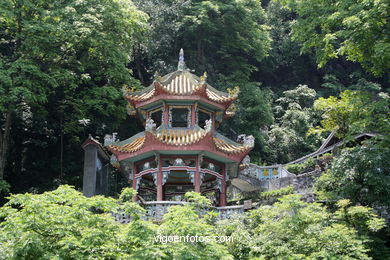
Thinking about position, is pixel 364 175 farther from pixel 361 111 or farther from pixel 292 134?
pixel 292 134

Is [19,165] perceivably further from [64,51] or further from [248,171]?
[248,171]

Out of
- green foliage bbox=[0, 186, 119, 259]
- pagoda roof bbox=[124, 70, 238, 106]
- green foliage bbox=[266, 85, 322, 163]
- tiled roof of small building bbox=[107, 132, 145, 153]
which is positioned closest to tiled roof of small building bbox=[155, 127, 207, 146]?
tiled roof of small building bbox=[107, 132, 145, 153]

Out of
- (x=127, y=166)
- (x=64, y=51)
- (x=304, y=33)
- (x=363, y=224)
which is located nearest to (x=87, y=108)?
(x=64, y=51)

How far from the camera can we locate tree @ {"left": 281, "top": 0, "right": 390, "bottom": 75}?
17359mm

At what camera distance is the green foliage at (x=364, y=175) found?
16.2 meters

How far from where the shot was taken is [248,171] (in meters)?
27.0

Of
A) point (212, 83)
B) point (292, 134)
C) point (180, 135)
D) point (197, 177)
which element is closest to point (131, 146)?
point (180, 135)

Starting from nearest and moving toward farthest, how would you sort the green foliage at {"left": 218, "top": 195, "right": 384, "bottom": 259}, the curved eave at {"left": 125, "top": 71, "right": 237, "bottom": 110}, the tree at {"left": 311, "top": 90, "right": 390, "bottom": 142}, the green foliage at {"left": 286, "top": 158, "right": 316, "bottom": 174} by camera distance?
the green foliage at {"left": 218, "top": 195, "right": 384, "bottom": 259}
the tree at {"left": 311, "top": 90, "right": 390, "bottom": 142}
the curved eave at {"left": 125, "top": 71, "right": 237, "bottom": 110}
the green foliage at {"left": 286, "top": 158, "right": 316, "bottom": 174}

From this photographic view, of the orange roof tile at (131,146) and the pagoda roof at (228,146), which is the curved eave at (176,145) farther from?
the pagoda roof at (228,146)

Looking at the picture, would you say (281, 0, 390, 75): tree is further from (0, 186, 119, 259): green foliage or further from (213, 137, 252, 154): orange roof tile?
(0, 186, 119, 259): green foliage

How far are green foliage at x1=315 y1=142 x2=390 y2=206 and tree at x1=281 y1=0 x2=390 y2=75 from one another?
2.94 metres

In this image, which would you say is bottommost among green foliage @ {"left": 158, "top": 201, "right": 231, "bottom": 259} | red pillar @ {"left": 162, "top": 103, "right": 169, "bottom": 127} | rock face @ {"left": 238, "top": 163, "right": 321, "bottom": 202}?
green foliage @ {"left": 158, "top": 201, "right": 231, "bottom": 259}

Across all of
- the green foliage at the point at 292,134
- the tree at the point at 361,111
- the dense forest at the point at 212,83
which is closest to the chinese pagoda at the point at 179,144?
the dense forest at the point at 212,83

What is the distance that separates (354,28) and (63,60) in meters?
13.4
